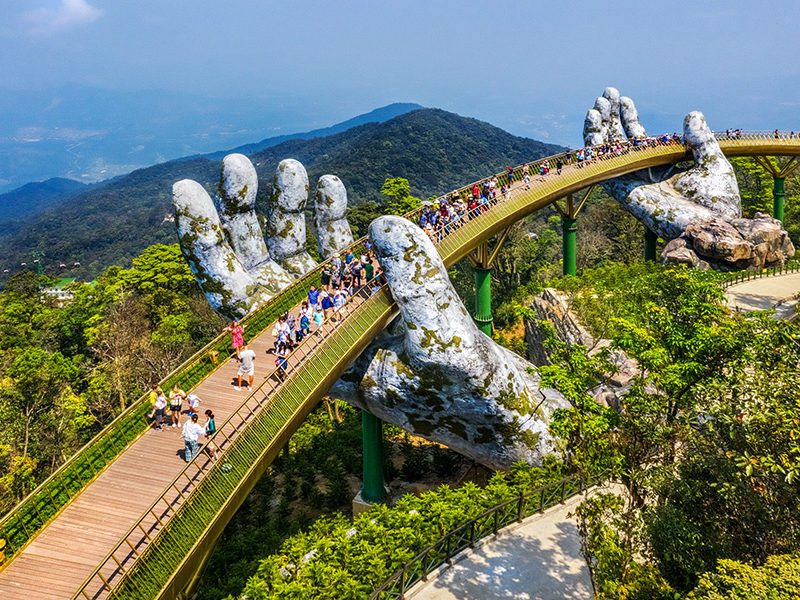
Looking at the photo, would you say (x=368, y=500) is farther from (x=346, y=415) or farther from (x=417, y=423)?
(x=346, y=415)

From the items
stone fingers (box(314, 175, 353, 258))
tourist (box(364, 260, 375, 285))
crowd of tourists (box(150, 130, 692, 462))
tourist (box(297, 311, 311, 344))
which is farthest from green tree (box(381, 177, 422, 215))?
tourist (box(297, 311, 311, 344))

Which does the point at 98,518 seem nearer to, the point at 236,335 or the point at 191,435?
the point at 191,435

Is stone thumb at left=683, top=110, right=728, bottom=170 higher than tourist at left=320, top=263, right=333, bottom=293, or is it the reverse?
stone thumb at left=683, top=110, right=728, bottom=170

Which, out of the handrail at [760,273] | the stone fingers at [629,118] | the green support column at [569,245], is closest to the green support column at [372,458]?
the green support column at [569,245]

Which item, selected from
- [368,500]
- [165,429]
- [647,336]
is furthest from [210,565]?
[647,336]

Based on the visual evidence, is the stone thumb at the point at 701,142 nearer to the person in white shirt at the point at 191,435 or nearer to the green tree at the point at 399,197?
the green tree at the point at 399,197

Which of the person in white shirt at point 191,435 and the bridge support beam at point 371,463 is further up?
the person in white shirt at point 191,435

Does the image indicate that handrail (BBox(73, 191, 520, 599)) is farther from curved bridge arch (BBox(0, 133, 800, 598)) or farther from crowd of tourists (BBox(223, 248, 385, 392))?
crowd of tourists (BBox(223, 248, 385, 392))
